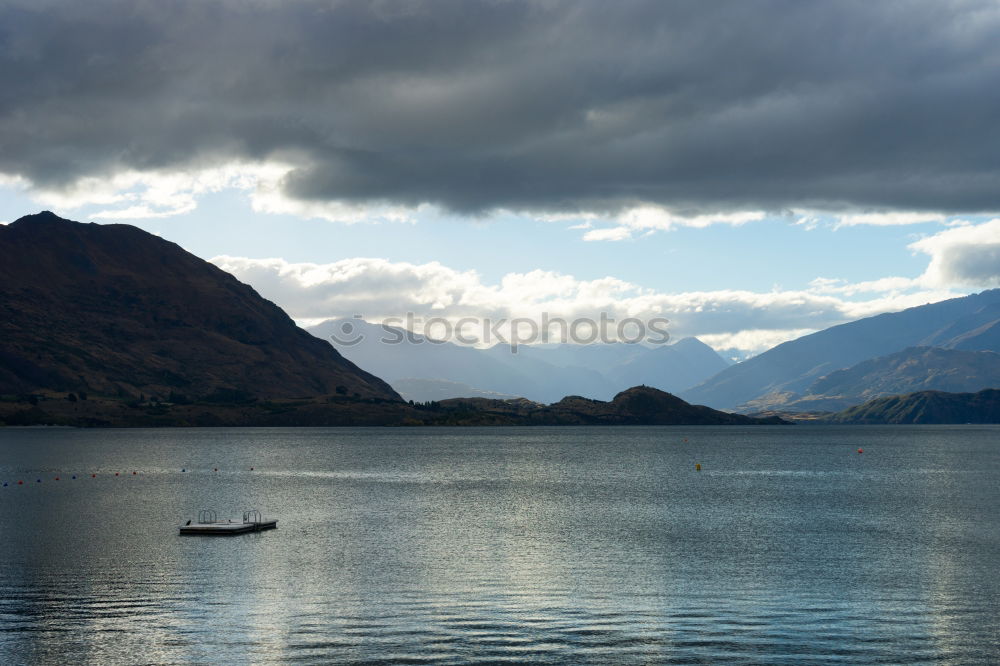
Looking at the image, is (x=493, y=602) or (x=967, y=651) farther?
(x=493, y=602)

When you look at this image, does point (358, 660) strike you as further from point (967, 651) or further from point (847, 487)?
point (847, 487)

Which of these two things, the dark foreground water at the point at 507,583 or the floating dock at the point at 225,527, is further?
the floating dock at the point at 225,527

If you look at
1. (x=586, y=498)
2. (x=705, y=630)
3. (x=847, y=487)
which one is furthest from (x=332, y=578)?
(x=847, y=487)

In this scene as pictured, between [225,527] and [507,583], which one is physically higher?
[225,527]

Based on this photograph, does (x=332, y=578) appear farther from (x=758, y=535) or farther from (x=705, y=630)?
(x=758, y=535)

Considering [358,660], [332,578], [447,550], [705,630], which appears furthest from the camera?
[447,550]

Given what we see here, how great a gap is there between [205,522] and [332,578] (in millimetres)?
41555

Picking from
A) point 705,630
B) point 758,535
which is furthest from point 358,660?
point 758,535

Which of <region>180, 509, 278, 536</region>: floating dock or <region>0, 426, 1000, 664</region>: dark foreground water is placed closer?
<region>0, 426, 1000, 664</region>: dark foreground water

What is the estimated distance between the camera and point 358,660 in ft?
173

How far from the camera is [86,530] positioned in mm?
111625

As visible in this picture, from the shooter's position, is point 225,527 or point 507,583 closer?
point 507,583

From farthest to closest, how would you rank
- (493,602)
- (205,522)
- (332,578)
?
(205,522), (332,578), (493,602)

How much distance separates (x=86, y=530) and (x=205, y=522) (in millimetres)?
13586
